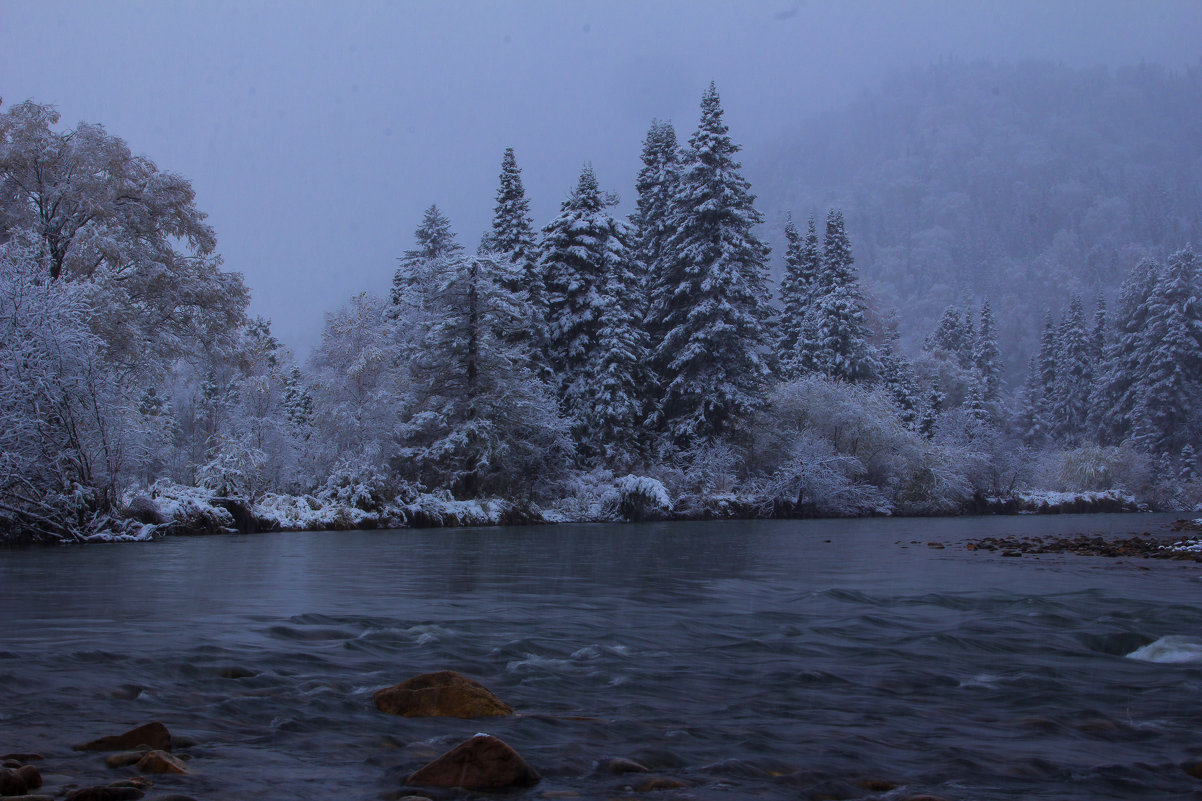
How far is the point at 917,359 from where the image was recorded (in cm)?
6875

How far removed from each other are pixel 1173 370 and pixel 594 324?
118 ft

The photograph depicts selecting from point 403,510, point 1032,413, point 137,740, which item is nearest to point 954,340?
point 1032,413

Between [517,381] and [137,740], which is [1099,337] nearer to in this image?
[517,381]

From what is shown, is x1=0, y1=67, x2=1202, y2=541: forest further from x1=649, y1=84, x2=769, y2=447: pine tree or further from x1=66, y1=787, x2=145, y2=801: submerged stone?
x1=66, y1=787, x2=145, y2=801: submerged stone

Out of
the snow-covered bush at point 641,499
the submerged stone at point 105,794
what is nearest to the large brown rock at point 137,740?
the submerged stone at point 105,794

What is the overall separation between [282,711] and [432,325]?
29605mm

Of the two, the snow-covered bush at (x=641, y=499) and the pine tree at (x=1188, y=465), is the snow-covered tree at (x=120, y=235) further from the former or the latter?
the pine tree at (x=1188, y=465)

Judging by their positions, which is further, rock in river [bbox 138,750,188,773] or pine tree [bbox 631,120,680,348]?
pine tree [bbox 631,120,680,348]

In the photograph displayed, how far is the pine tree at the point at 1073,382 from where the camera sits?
66250 mm

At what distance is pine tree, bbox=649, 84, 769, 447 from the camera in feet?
117

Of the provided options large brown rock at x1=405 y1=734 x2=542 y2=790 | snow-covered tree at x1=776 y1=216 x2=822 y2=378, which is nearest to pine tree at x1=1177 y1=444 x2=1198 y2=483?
snow-covered tree at x1=776 y1=216 x2=822 y2=378

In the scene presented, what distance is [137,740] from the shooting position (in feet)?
12.5

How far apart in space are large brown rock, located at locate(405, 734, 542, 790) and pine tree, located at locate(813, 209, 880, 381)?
44.4 metres

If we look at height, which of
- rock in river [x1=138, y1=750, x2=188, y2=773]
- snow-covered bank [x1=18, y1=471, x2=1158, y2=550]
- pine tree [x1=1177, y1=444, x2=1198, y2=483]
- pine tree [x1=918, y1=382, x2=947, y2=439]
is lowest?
snow-covered bank [x1=18, y1=471, x2=1158, y2=550]
